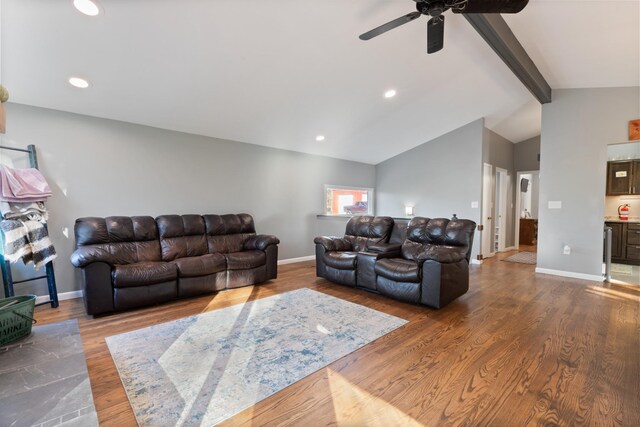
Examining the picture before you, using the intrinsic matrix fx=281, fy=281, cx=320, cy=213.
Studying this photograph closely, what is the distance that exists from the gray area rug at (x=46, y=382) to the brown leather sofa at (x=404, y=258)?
9.33 ft

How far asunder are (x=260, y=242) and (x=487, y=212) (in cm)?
502

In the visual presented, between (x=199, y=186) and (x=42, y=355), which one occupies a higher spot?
(x=199, y=186)

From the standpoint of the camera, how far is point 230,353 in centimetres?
225

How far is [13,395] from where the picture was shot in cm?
175

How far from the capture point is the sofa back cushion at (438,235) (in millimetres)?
3600

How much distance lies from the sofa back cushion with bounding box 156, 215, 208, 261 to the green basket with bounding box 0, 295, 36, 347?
1.43m

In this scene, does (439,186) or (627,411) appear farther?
(439,186)

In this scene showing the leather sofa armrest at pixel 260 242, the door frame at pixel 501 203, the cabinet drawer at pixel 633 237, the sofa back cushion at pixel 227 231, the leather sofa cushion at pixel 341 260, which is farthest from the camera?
the door frame at pixel 501 203

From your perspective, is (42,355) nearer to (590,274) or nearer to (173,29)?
(173,29)

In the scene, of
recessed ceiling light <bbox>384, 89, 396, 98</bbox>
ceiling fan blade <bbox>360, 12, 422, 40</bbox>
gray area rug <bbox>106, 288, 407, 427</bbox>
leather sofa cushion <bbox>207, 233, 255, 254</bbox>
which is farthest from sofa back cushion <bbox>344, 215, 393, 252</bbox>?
ceiling fan blade <bbox>360, 12, 422, 40</bbox>

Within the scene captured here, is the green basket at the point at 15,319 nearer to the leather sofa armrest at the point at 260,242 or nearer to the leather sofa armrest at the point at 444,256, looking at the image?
the leather sofa armrest at the point at 260,242

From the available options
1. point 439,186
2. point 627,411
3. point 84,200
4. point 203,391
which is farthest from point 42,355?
point 439,186

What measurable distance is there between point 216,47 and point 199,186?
239cm

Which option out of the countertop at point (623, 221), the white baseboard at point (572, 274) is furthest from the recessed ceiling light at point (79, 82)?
the countertop at point (623, 221)
